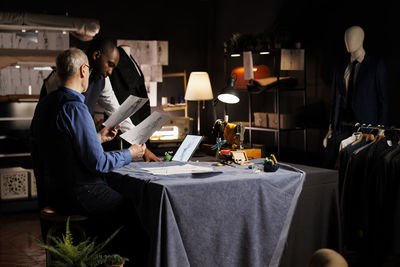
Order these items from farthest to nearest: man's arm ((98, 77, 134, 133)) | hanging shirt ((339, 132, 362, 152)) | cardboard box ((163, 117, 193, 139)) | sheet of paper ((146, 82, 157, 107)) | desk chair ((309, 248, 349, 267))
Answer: sheet of paper ((146, 82, 157, 107))
cardboard box ((163, 117, 193, 139))
hanging shirt ((339, 132, 362, 152))
man's arm ((98, 77, 134, 133))
desk chair ((309, 248, 349, 267))

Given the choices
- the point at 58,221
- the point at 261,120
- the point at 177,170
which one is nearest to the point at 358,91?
the point at 261,120

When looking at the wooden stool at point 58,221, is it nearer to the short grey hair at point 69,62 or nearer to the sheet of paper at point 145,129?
the sheet of paper at point 145,129

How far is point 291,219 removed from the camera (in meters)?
2.77

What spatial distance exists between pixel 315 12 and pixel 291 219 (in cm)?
312

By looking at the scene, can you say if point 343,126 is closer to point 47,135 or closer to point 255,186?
point 255,186

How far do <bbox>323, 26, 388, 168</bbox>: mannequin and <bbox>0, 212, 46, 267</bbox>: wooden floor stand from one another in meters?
2.79

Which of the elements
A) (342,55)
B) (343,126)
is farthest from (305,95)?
(343,126)

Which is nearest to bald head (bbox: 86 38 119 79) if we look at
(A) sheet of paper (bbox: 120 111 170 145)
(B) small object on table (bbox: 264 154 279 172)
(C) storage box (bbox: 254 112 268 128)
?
(A) sheet of paper (bbox: 120 111 170 145)

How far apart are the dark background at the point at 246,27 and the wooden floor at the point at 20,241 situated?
272 centimetres

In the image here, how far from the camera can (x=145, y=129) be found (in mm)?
2721

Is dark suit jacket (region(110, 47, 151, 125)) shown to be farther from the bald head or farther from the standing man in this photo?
the bald head

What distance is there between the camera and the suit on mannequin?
388 cm

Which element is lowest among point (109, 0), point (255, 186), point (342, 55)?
point (255, 186)

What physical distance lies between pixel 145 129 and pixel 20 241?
8.17ft
